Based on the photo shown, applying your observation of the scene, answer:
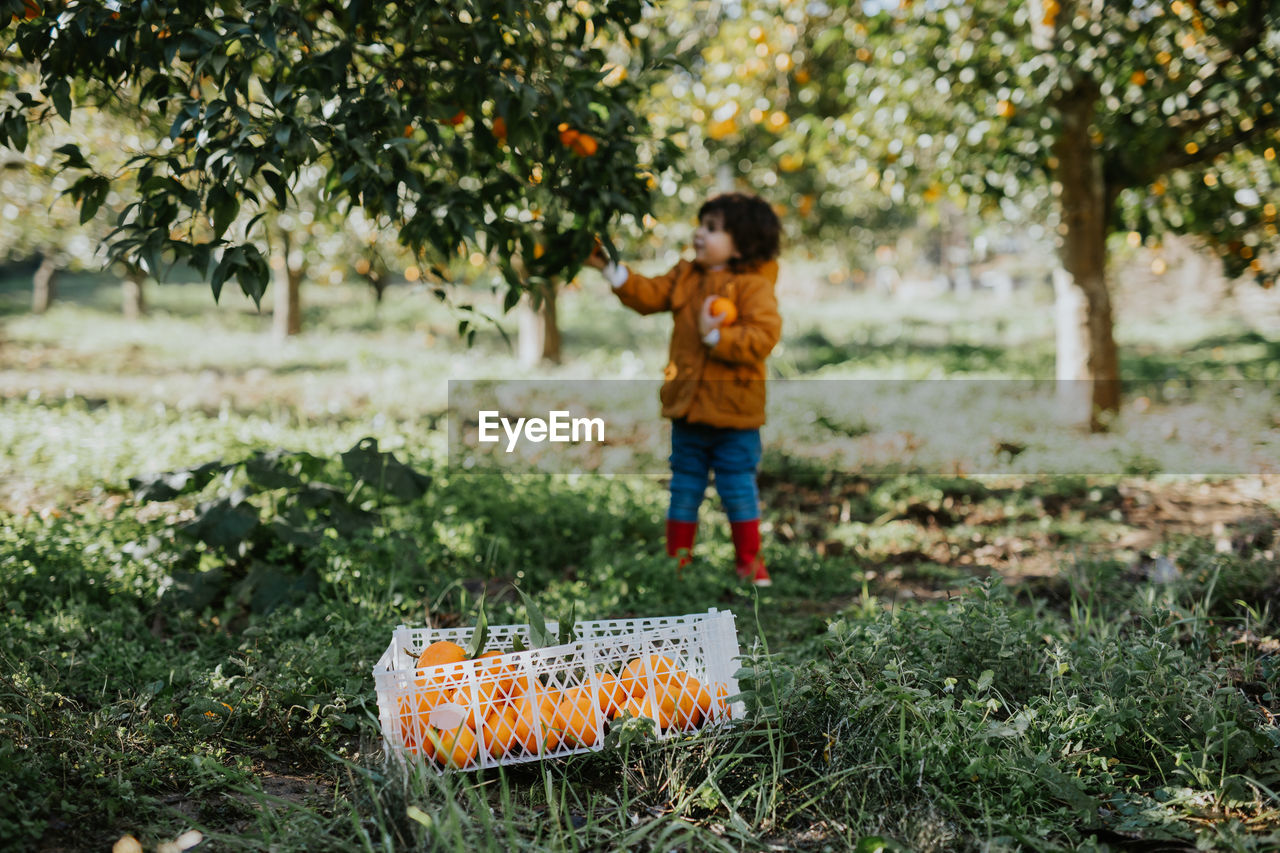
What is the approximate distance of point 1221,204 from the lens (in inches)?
238

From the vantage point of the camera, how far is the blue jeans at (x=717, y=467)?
11.3ft

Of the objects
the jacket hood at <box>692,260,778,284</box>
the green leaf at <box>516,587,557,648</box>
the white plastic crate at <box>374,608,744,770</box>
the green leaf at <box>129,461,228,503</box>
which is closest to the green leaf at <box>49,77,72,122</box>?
the green leaf at <box>129,461,228,503</box>

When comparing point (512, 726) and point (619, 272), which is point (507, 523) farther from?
point (512, 726)

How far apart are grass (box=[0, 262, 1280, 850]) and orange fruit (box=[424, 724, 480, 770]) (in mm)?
61

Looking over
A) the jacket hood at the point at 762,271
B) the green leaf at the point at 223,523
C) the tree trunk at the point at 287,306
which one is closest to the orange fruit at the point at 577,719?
the green leaf at the point at 223,523

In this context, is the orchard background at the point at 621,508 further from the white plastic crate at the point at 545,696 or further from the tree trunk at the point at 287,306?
the tree trunk at the point at 287,306

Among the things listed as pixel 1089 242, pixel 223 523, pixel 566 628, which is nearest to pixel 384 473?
pixel 223 523

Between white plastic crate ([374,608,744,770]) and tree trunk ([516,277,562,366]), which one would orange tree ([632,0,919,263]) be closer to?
tree trunk ([516,277,562,366])

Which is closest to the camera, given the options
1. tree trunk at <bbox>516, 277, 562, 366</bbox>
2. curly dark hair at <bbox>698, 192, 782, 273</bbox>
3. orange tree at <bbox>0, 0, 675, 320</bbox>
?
orange tree at <bbox>0, 0, 675, 320</bbox>

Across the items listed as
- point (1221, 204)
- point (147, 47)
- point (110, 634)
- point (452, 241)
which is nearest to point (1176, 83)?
point (1221, 204)

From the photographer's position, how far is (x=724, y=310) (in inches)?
129

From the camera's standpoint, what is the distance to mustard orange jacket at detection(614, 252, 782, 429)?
10.9 ft

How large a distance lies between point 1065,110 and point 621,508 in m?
4.02

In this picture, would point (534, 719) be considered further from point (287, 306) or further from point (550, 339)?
point (287, 306)
